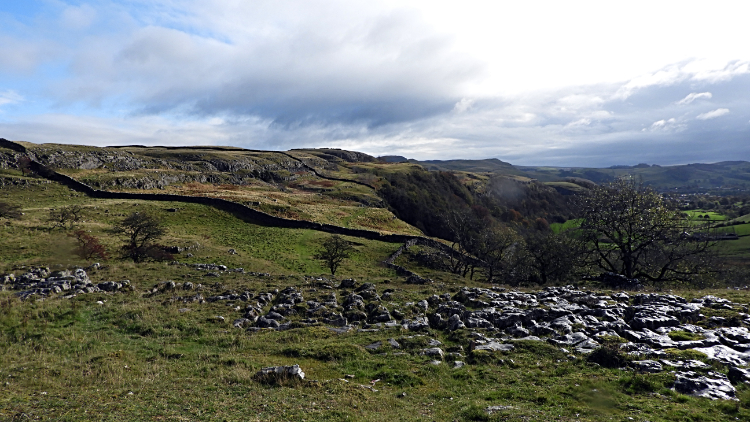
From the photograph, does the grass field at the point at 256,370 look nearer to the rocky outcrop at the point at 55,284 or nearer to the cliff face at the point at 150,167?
the rocky outcrop at the point at 55,284

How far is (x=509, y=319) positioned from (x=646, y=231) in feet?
70.8

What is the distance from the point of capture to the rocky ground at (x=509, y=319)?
12852 mm

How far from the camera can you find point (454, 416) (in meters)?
10.4

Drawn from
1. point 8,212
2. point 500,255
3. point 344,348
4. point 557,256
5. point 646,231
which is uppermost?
point 646,231

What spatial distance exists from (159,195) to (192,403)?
65.8m

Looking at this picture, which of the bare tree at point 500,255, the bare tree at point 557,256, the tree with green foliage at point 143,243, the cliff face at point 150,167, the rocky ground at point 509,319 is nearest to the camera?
the rocky ground at point 509,319

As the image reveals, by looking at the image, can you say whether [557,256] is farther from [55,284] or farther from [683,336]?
[55,284]

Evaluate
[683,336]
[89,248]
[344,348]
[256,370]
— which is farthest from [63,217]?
[683,336]

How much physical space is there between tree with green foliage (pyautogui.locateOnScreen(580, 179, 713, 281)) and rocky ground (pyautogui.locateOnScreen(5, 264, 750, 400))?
12.7m

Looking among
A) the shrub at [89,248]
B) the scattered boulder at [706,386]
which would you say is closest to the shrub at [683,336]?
the scattered boulder at [706,386]

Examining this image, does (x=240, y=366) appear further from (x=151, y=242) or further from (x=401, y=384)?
(x=151, y=242)

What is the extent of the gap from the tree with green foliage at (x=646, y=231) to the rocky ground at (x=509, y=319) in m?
12.7

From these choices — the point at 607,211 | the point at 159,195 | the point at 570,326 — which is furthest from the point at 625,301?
the point at 159,195

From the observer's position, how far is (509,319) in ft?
57.9
